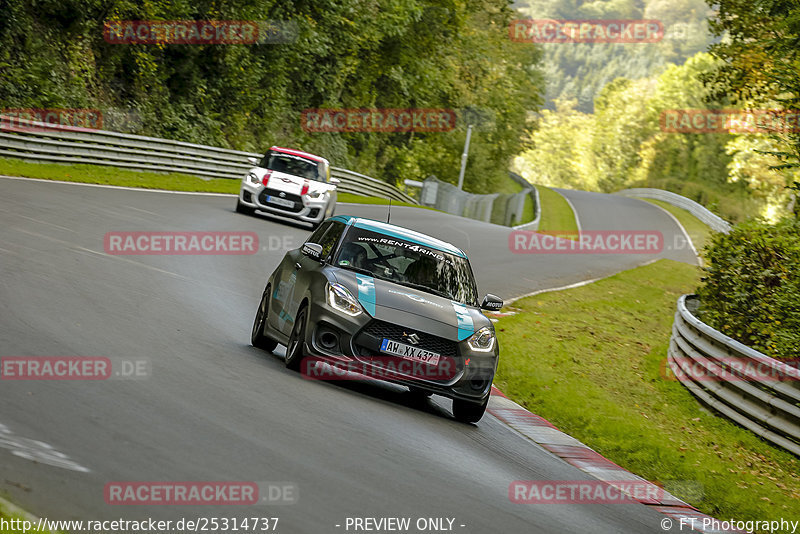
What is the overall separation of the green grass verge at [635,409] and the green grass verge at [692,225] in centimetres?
3645

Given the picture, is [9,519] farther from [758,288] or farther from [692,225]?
[692,225]

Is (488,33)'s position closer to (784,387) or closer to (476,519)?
(784,387)

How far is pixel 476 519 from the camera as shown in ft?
20.1

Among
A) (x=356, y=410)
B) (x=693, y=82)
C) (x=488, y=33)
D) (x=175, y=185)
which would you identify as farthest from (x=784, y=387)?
(x=693, y=82)

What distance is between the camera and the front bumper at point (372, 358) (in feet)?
29.4

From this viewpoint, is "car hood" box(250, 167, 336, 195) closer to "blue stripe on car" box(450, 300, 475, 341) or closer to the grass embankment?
the grass embankment

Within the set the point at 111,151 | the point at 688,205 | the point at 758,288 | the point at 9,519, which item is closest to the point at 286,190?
the point at 111,151

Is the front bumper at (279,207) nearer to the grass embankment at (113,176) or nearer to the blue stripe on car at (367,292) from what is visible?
the grass embankment at (113,176)

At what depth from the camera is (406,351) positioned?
8.99 metres

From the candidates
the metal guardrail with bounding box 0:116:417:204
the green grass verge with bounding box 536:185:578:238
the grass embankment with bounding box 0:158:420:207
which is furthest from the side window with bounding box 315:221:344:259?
the green grass verge with bounding box 536:185:578:238

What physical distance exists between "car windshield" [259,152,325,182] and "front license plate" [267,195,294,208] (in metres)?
0.84

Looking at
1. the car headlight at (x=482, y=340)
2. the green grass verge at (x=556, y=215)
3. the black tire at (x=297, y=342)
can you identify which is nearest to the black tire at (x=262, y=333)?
the black tire at (x=297, y=342)

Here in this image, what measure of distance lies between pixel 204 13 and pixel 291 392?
105 feet

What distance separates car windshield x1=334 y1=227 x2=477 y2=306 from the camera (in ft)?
32.6
